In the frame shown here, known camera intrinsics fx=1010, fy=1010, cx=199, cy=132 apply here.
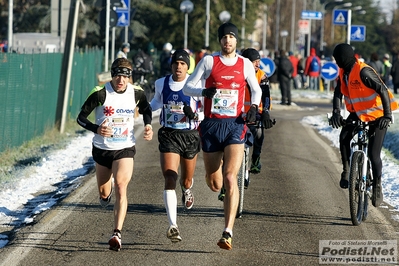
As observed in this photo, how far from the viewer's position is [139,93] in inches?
363

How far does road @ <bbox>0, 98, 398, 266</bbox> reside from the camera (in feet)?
28.1

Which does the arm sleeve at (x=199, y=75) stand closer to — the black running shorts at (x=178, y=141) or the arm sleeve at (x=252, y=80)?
the arm sleeve at (x=252, y=80)

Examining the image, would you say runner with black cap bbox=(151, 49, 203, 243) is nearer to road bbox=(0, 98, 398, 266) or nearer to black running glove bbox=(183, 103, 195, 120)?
black running glove bbox=(183, 103, 195, 120)

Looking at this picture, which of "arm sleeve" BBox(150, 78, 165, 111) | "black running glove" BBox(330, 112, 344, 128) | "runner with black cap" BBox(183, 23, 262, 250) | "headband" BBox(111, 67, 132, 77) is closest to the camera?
"headband" BBox(111, 67, 132, 77)

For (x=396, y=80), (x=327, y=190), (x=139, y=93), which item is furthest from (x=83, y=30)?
(x=139, y=93)

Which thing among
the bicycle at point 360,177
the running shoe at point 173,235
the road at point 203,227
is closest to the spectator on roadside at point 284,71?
the road at point 203,227

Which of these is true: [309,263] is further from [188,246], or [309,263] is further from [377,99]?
[377,99]

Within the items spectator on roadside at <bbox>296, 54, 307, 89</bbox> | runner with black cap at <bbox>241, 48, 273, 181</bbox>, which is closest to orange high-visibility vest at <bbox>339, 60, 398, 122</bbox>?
runner with black cap at <bbox>241, 48, 273, 181</bbox>

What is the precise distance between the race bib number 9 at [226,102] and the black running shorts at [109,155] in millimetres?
865

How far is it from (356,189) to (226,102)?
1960 millimetres

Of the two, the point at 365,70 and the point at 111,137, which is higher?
the point at 365,70

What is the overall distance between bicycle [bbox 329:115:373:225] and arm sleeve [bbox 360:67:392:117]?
1.06 feet

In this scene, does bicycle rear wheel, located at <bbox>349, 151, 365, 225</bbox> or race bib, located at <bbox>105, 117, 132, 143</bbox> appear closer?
race bib, located at <bbox>105, 117, 132, 143</bbox>

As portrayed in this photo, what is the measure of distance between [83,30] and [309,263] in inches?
1620
